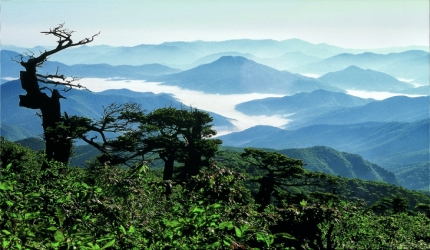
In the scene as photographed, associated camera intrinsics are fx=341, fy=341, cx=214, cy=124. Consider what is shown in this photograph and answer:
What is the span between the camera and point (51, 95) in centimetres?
2178

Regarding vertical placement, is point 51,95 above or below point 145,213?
above

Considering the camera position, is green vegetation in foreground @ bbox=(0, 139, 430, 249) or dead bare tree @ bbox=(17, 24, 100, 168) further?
dead bare tree @ bbox=(17, 24, 100, 168)

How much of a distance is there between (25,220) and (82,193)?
161 centimetres

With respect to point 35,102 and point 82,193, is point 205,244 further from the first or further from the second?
point 35,102

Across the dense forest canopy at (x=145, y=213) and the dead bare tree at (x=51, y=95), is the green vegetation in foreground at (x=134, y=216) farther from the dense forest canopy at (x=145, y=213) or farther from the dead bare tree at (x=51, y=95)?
the dead bare tree at (x=51, y=95)

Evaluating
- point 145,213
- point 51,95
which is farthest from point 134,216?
point 51,95

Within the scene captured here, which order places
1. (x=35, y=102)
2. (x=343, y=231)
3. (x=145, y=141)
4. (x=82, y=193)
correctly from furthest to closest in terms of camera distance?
(x=145, y=141) → (x=35, y=102) → (x=343, y=231) → (x=82, y=193)

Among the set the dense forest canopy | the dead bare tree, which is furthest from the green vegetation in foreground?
the dead bare tree

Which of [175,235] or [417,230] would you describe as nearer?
[175,235]

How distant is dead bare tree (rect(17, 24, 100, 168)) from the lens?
1951cm

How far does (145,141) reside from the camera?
34.2 m

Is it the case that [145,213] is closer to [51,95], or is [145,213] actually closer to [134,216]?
[134,216]

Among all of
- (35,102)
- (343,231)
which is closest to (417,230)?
(343,231)

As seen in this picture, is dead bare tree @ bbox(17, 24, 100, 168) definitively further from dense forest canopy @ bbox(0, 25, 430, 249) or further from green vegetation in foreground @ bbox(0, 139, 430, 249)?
green vegetation in foreground @ bbox(0, 139, 430, 249)
